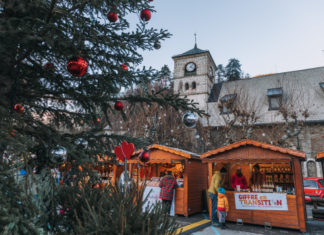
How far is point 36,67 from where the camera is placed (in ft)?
11.3

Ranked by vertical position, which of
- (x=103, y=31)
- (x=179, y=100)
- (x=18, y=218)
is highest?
(x=103, y=31)

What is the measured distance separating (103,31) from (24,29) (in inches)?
59.1

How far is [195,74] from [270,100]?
11.4 m

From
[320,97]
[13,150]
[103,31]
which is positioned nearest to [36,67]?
[103,31]

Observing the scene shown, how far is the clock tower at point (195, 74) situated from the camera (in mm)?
30453

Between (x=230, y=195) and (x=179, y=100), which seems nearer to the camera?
(x=179, y=100)

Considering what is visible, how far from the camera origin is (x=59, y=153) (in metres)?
2.86

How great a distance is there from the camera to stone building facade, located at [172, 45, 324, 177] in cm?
1953

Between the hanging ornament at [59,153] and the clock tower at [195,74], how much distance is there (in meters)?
27.5

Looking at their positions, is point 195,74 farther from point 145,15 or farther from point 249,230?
point 145,15

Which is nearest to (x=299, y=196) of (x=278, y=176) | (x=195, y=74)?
(x=278, y=176)

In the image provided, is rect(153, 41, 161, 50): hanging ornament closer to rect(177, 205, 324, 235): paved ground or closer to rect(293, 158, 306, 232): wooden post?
rect(177, 205, 324, 235): paved ground

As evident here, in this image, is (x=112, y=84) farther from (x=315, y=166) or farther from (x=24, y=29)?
(x=315, y=166)

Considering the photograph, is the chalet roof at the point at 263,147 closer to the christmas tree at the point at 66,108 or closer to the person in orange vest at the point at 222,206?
the person in orange vest at the point at 222,206
